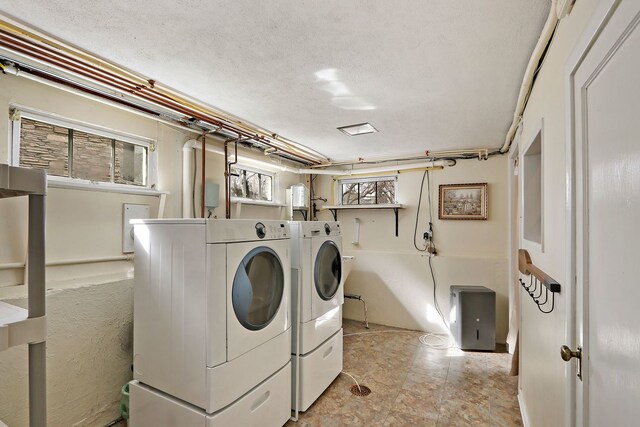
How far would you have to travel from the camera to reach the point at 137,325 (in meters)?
1.74

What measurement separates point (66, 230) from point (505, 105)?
118 inches

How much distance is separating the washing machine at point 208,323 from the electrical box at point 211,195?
0.85 metres

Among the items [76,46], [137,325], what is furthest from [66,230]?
[76,46]

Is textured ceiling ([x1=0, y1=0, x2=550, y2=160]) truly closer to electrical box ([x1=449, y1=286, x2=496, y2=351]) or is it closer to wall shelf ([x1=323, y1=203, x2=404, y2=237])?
wall shelf ([x1=323, y1=203, x2=404, y2=237])

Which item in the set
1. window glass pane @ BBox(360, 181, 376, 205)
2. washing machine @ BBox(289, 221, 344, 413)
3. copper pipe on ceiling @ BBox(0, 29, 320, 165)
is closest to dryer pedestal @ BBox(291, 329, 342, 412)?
washing machine @ BBox(289, 221, 344, 413)

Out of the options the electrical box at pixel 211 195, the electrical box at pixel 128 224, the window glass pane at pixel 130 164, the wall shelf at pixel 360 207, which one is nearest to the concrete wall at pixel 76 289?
the electrical box at pixel 128 224

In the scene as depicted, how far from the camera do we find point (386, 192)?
3.96 m

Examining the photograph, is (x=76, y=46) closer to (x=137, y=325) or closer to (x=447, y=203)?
(x=137, y=325)

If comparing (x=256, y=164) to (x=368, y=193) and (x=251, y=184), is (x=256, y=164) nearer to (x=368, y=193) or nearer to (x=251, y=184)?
(x=251, y=184)

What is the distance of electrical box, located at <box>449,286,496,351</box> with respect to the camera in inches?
119

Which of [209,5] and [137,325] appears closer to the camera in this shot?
[209,5]

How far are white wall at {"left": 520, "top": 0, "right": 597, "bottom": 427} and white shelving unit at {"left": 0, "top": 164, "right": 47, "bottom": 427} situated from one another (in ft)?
4.98

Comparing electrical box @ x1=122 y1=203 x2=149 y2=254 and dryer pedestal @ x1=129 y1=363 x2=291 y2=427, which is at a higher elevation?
electrical box @ x1=122 y1=203 x2=149 y2=254

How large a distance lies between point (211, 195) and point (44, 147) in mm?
1105
